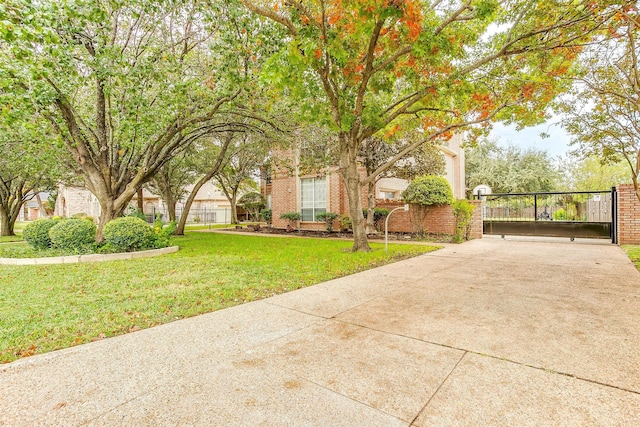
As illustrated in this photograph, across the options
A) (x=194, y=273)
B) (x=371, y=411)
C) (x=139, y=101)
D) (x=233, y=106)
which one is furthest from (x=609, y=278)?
(x=139, y=101)

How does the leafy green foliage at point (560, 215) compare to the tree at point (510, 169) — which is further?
the tree at point (510, 169)

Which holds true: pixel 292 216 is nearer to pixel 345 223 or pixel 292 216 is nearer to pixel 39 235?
pixel 345 223

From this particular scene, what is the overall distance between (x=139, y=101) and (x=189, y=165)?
1083 cm

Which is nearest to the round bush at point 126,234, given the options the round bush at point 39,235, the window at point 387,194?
the round bush at point 39,235

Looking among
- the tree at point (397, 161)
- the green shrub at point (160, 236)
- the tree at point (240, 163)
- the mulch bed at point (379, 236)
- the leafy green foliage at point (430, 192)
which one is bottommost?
the mulch bed at point (379, 236)

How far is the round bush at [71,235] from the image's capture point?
844 cm

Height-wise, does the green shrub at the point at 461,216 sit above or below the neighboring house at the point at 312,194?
below

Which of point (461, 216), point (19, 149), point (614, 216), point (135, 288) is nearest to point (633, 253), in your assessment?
point (614, 216)

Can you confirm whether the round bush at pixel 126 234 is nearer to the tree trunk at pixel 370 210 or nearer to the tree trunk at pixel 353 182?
the tree trunk at pixel 353 182

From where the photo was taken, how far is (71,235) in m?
8.46

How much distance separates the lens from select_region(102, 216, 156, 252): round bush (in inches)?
330

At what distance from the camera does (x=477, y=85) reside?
320 inches

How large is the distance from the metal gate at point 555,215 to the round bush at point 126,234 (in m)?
12.8

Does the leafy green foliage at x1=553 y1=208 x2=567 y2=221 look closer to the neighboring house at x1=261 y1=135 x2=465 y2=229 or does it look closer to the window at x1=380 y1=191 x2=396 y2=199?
the neighboring house at x1=261 y1=135 x2=465 y2=229
